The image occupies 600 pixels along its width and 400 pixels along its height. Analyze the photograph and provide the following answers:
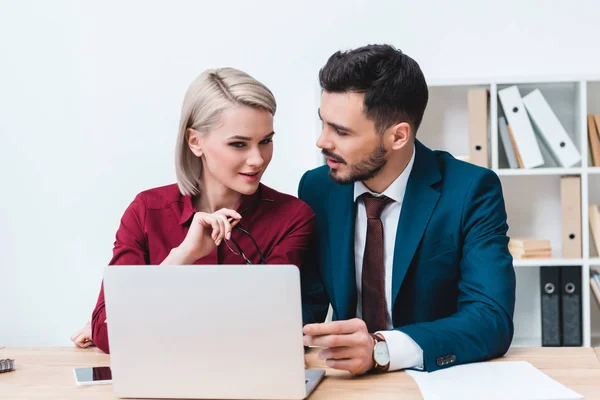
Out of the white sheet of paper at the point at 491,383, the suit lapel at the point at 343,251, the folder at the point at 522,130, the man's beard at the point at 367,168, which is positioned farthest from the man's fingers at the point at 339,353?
the folder at the point at 522,130

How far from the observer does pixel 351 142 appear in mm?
1968

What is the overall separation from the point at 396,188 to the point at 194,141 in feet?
1.84

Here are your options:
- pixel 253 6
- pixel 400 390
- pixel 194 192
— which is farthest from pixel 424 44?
pixel 400 390

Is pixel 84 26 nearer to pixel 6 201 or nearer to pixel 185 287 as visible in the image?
pixel 6 201

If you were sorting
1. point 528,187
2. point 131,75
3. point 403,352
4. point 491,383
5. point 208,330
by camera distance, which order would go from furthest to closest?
point 131,75
point 528,187
point 403,352
point 491,383
point 208,330

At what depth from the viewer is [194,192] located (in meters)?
2.03

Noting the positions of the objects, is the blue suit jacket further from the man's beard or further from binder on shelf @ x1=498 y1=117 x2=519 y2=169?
binder on shelf @ x1=498 y1=117 x2=519 y2=169

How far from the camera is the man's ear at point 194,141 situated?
1.99m

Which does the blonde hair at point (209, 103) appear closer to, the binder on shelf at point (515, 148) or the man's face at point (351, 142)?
the man's face at point (351, 142)

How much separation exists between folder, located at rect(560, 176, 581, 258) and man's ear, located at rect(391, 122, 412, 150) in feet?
5.54

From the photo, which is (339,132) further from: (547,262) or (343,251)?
(547,262)

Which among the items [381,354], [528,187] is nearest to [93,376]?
[381,354]

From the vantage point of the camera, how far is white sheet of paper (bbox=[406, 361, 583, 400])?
1.27 metres

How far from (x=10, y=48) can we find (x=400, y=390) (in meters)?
3.21
